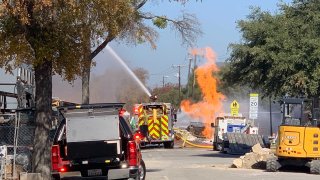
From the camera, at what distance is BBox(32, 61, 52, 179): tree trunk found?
16453 millimetres

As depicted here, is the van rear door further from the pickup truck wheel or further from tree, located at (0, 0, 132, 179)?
the pickup truck wheel

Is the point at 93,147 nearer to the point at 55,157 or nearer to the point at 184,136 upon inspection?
the point at 55,157

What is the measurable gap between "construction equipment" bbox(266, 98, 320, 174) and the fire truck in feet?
57.0

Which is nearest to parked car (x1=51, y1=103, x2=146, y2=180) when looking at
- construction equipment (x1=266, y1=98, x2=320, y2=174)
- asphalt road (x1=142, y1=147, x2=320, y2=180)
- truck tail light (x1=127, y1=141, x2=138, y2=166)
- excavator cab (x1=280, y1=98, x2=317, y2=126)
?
truck tail light (x1=127, y1=141, x2=138, y2=166)

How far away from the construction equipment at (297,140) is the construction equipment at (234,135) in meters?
10.3

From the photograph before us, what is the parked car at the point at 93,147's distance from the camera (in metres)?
14.6

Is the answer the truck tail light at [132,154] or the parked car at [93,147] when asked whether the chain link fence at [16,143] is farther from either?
the truck tail light at [132,154]

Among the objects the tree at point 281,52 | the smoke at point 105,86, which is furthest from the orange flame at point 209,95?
the tree at point 281,52

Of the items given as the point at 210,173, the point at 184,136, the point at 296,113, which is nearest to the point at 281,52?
the point at 296,113

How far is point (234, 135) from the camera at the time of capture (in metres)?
35.8

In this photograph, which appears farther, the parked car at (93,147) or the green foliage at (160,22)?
the green foliage at (160,22)

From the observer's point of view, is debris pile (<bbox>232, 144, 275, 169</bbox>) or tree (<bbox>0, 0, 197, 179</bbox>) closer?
tree (<bbox>0, 0, 197, 179</bbox>)

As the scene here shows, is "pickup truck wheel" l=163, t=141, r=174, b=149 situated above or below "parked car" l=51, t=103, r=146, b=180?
below

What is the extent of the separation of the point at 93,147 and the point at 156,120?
25881 mm
